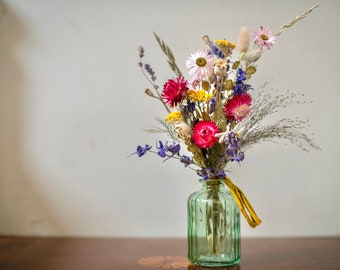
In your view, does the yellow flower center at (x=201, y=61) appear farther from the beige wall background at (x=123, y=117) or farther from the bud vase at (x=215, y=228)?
the beige wall background at (x=123, y=117)

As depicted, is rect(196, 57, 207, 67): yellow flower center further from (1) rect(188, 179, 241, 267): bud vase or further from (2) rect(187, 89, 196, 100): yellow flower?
(1) rect(188, 179, 241, 267): bud vase

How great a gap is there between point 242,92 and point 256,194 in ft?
1.91

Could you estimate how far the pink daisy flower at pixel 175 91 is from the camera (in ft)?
3.14

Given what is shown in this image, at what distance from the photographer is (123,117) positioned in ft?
4.81

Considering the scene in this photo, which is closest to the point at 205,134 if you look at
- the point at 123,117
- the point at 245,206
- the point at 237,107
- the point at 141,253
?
the point at 237,107

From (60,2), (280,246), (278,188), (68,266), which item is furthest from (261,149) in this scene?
(60,2)

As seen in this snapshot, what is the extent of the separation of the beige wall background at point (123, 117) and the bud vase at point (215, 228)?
442 millimetres

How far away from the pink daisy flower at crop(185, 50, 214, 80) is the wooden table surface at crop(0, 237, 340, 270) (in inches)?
18.6

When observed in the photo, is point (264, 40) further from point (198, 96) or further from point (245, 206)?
point (245, 206)

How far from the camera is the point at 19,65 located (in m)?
1.47

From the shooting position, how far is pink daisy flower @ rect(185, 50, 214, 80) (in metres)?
0.97

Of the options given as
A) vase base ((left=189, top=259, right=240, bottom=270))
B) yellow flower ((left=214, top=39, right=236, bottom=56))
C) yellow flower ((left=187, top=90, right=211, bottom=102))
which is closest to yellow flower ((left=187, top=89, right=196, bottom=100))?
yellow flower ((left=187, top=90, right=211, bottom=102))

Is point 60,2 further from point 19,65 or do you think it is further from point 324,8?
point 324,8

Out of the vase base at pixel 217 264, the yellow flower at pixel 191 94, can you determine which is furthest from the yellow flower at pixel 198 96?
the vase base at pixel 217 264
